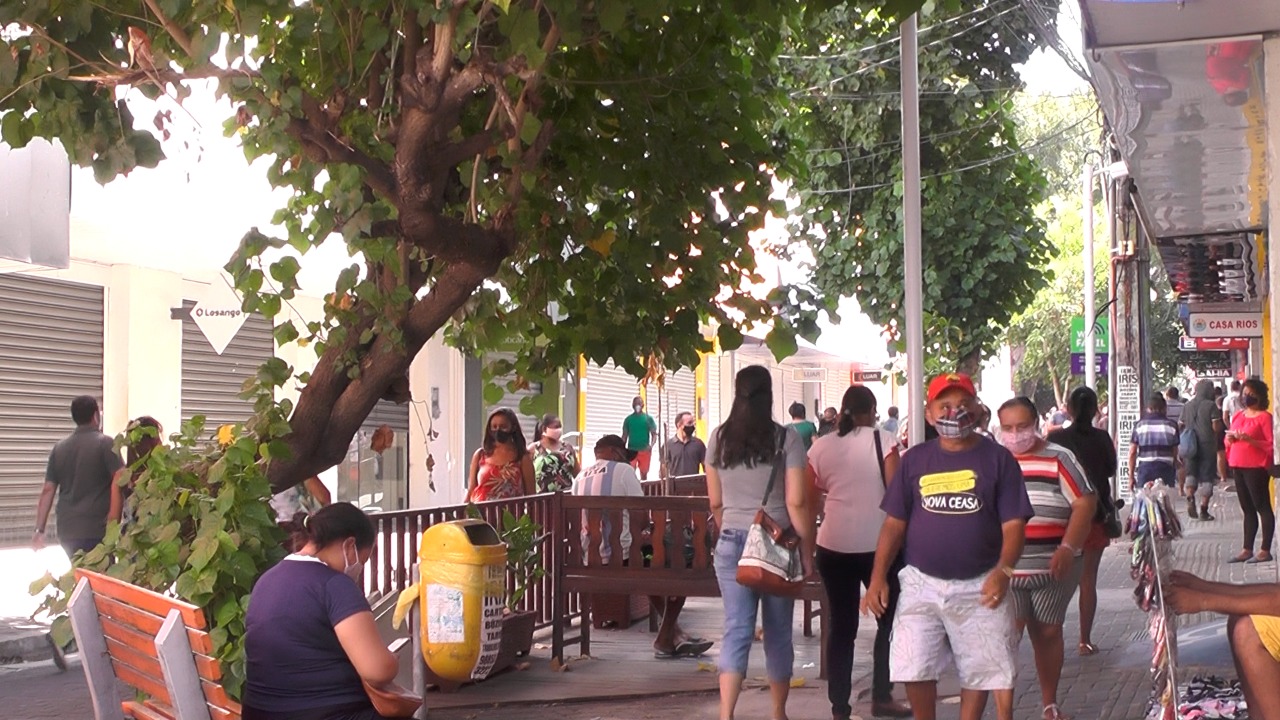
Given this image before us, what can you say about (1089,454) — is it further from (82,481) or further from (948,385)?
(82,481)

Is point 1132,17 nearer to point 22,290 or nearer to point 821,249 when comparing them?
point 821,249

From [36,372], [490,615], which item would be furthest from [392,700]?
[36,372]

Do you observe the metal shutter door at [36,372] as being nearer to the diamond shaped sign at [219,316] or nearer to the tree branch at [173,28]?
the diamond shaped sign at [219,316]

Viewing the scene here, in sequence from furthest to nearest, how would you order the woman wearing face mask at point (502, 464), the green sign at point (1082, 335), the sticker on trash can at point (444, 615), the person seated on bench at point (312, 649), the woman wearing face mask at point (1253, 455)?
the green sign at point (1082, 335) < the woman wearing face mask at point (1253, 455) < the woman wearing face mask at point (502, 464) < the sticker on trash can at point (444, 615) < the person seated on bench at point (312, 649)

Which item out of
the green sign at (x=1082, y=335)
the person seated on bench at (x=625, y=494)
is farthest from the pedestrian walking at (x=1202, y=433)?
the green sign at (x=1082, y=335)

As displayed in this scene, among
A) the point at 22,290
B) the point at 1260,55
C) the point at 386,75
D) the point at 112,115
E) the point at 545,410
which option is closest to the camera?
the point at 112,115

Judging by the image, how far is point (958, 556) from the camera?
6.61 meters

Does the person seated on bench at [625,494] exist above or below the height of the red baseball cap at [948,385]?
below

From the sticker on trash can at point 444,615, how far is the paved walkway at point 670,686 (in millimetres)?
1514

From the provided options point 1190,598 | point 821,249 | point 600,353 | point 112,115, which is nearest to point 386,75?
point 112,115

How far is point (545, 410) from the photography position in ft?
26.1

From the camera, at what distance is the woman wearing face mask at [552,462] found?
13250mm

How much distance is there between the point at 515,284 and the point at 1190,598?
4004 mm

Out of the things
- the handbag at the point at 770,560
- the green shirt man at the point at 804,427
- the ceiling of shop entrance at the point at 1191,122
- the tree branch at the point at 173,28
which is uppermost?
the ceiling of shop entrance at the point at 1191,122
